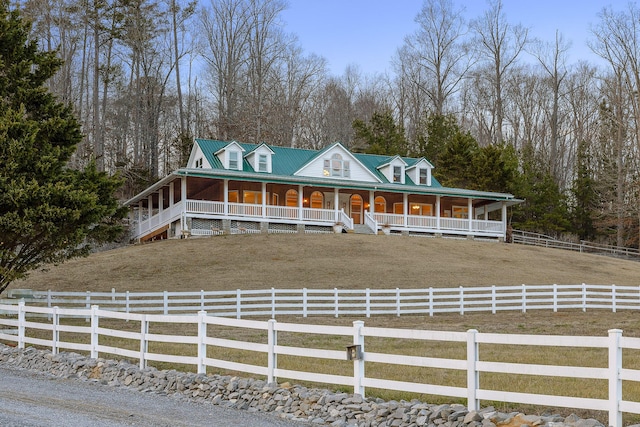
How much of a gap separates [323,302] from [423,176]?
2354cm

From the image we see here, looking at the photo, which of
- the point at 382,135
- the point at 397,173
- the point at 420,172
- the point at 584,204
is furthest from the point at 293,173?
the point at 584,204

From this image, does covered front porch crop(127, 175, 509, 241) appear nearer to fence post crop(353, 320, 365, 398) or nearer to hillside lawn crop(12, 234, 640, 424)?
hillside lawn crop(12, 234, 640, 424)

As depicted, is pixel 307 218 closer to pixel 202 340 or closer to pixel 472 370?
pixel 202 340

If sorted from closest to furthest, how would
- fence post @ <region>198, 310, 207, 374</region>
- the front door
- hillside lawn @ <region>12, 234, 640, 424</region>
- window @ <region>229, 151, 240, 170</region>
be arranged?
fence post @ <region>198, 310, 207, 374</region>
hillside lawn @ <region>12, 234, 640, 424</region>
window @ <region>229, 151, 240, 170</region>
the front door

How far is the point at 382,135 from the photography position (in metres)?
60.0

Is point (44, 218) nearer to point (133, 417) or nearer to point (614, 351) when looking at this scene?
point (133, 417)

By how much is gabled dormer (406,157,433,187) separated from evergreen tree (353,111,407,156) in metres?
10.8

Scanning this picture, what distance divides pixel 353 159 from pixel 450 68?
22453mm

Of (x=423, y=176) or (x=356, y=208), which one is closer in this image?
→ (x=356, y=208)

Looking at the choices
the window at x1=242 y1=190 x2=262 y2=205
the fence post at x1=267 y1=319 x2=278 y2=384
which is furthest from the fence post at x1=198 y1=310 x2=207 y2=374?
the window at x1=242 y1=190 x2=262 y2=205

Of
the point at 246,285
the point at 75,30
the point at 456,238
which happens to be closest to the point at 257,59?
the point at 75,30

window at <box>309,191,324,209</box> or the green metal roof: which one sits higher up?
the green metal roof

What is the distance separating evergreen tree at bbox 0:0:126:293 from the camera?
58.5 feet

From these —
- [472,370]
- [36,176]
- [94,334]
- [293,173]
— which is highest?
[293,173]
